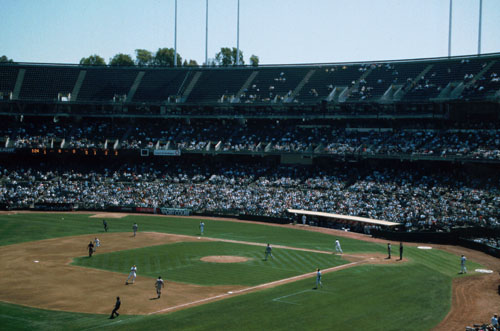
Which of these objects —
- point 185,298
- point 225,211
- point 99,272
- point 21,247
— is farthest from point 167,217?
point 185,298

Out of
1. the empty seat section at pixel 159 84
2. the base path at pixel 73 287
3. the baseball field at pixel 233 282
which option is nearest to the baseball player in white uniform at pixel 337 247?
the baseball field at pixel 233 282

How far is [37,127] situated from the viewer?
8694cm

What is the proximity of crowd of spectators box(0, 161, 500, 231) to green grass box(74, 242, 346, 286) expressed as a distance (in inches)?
638

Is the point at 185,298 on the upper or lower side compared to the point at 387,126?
lower

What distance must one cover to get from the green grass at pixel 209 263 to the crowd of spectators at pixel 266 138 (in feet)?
88.9

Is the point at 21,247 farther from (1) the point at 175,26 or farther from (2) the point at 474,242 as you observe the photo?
(1) the point at 175,26

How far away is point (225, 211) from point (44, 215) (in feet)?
76.9

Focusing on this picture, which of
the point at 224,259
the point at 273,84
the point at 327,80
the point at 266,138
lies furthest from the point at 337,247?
the point at 273,84

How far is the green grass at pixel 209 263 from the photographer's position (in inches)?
1518

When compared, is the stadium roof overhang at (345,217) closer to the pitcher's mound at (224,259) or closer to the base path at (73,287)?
the pitcher's mound at (224,259)

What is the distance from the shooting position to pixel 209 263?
42.8 metres

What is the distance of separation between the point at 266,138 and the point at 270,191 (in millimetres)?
12178

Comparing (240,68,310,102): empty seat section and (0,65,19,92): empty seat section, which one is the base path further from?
(0,65,19,92): empty seat section

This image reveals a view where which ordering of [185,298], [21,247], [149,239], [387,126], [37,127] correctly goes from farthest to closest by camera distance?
[37,127], [387,126], [149,239], [21,247], [185,298]
